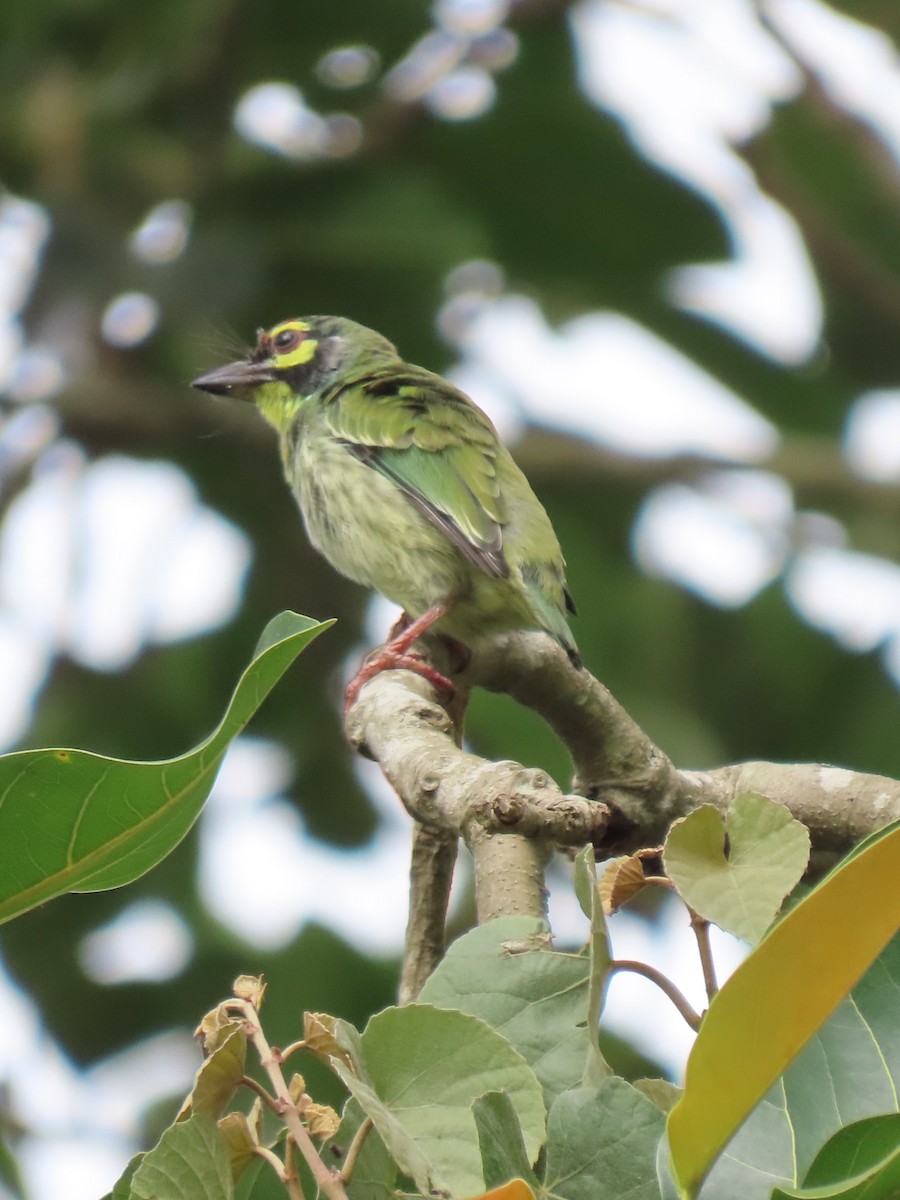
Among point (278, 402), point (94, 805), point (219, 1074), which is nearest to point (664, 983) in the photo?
point (219, 1074)

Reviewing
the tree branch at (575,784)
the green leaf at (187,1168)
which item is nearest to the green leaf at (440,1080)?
the green leaf at (187,1168)

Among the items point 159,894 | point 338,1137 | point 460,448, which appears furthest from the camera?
point 159,894

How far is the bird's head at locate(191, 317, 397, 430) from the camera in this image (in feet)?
17.0

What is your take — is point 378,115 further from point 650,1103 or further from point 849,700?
point 650,1103

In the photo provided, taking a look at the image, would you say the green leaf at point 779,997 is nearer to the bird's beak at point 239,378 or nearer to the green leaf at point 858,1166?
the green leaf at point 858,1166

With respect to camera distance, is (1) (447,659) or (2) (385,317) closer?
(1) (447,659)

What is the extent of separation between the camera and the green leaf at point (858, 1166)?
4.03 feet

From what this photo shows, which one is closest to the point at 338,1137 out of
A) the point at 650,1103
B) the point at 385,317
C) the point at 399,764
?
the point at 650,1103

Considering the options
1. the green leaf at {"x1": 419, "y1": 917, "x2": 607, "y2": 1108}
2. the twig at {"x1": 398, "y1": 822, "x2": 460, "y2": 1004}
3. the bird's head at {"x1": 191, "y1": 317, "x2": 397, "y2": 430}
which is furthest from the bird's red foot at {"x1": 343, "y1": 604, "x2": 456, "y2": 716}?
the green leaf at {"x1": 419, "y1": 917, "x2": 607, "y2": 1108}

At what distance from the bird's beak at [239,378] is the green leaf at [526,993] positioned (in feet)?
12.2

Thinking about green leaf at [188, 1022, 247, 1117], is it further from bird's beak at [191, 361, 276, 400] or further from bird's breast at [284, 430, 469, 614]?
bird's beak at [191, 361, 276, 400]

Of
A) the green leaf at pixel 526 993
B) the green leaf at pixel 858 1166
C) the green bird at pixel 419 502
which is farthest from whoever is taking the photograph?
the green bird at pixel 419 502

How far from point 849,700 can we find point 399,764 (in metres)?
3.76

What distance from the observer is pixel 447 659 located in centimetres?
363
